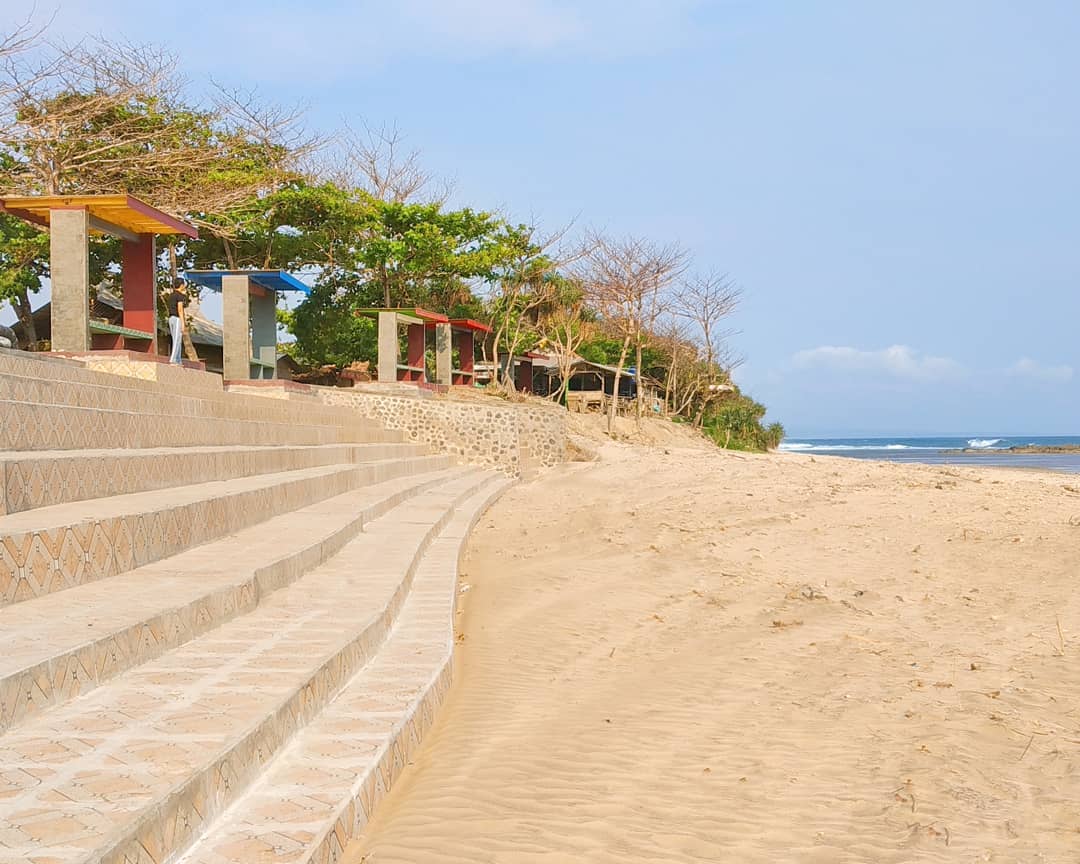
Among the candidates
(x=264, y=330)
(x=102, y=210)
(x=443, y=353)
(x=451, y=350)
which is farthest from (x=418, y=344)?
(x=102, y=210)

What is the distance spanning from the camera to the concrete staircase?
→ 7.08 feet

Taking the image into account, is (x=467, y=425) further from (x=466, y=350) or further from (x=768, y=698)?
(x=768, y=698)

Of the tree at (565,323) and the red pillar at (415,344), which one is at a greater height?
the tree at (565,323)

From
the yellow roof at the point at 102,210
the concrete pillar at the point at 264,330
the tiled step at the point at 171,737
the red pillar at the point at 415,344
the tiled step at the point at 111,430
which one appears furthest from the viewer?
the red pillar at the point at 415,344

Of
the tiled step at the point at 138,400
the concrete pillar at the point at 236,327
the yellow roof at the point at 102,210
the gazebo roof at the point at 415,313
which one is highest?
the gazebo roof at the point at 415,313

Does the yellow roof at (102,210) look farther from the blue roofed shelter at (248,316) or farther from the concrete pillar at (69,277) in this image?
the blue roofed shelter at (248,316)

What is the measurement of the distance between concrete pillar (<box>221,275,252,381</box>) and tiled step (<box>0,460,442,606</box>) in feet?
33.2

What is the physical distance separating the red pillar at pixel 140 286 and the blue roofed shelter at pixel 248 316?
260 cm

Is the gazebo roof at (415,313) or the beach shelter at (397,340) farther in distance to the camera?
the gazebo roof at (415,313)

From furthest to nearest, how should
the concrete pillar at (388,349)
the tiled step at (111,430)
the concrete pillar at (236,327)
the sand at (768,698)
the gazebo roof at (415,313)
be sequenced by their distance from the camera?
the gazebo roof at (415,313) → the concrete pillar at (388,349) → the concrete pillar at (236,327) → the tiled step at (111,430) → the sand at (768,698)

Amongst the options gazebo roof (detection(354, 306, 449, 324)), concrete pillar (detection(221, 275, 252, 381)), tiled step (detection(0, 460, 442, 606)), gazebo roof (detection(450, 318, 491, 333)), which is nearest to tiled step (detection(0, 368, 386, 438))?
tiled step (detection(0, 460, 442, 606))

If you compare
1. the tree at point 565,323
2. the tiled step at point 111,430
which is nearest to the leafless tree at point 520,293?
the tree at point 565,323

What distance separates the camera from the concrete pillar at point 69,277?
11078 millimetres

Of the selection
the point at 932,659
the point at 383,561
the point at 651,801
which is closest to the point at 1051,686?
the point at 932,659
